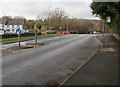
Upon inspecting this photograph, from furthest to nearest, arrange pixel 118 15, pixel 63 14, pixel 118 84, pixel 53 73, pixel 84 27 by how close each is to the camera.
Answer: pixel 63 14 < pixel 84 27 < pixel 118 15 < pixel 53 73 < pixel 118 84

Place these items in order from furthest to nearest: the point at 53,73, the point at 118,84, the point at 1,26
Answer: the point at 1,26 → the point at 53,73 → the point at 118,84

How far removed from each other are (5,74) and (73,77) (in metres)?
2.77

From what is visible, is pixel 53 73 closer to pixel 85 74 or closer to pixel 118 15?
pixel 85 74

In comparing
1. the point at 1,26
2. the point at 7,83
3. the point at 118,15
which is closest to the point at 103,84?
the point at 7,83

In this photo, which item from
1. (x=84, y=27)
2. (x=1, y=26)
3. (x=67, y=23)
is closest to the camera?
(x=67, y=23)

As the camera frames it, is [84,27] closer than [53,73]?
No

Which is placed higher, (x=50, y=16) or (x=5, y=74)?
(x=50, y=16)

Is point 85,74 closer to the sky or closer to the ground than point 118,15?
closer to the ground

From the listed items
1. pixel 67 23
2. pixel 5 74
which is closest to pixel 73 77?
pixel 5 74

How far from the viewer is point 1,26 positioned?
4395 inches

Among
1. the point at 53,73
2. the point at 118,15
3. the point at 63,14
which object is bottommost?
the point at 53,73

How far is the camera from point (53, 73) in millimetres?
8000

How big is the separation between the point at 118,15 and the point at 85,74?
913cm

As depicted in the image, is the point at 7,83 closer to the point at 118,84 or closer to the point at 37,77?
the point at 37,77
